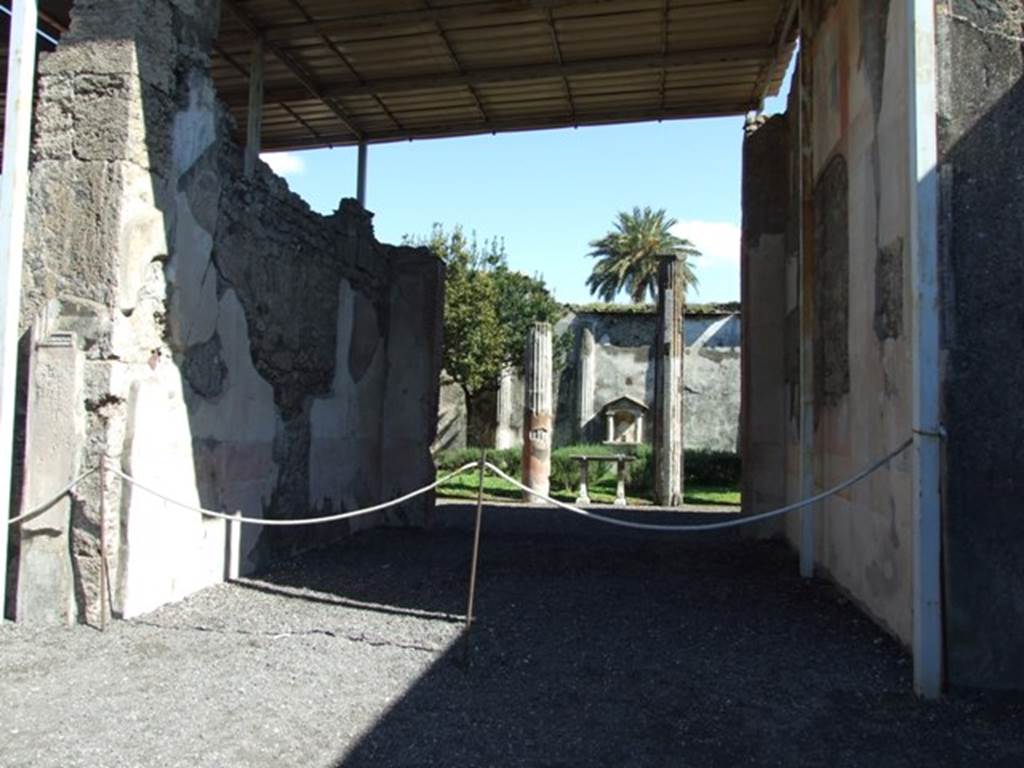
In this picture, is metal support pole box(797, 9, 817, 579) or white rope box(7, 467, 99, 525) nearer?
white rope box(7, 467, 99, 525)

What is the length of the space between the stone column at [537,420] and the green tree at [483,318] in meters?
6.08

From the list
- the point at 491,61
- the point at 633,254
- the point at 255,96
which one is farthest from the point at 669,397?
the point at 633,254

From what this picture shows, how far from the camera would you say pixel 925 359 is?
403 centimetres

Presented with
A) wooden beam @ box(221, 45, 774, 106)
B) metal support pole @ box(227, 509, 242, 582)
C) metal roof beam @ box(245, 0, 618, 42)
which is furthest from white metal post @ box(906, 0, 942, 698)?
wooden beam @ box(221, 45, 774, 106)

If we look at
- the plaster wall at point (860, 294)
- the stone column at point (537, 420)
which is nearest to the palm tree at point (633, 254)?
the stone column at point (537, 420)

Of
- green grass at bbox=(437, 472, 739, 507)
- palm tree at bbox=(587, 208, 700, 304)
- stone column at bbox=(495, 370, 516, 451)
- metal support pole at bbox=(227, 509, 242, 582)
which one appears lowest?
green grass at bbox=(437, 472, 739, 507)

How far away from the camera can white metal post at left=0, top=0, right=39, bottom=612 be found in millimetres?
4863

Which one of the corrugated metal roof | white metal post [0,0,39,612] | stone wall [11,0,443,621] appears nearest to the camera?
white metal post [0,0,39,612]

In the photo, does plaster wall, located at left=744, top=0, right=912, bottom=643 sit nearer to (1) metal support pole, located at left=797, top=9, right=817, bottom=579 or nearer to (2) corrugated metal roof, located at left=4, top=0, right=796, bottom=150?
(1) metal support pole, located at left=797, top=9, right=817, bottom=579

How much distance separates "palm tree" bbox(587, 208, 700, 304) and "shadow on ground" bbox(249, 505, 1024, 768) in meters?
31.8

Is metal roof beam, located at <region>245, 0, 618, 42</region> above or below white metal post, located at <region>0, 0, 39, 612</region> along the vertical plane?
above

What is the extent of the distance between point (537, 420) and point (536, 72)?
334 inches

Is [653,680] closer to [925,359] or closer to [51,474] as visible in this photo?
[925,359]

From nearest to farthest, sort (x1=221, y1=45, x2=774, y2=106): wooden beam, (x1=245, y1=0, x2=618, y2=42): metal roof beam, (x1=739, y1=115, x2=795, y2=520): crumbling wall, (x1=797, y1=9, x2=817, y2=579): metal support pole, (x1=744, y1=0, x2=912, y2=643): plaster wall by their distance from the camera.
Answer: (x1=744, y1=0, x2=912, y2=643): plaster wall → (x1=797, y1=9, x2=817, y2=579): metal support pole → (x1=245, y1=0, x2=618, y2=42): metal roof beam → (x1=221, y1=45, x2=774, y2=106): wooden beam → (x1=739, y1=115, x2=795, y2=520): crumbling wall
